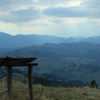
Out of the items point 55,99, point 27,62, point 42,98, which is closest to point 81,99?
point 55,99

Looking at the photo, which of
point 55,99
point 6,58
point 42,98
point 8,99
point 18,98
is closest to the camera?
point 6,58

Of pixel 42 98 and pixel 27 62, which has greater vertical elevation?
pixel 27 62

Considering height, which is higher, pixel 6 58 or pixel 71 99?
pixel 6 58

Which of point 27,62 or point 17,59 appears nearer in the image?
point 17,59

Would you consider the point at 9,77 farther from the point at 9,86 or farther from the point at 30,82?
the point at 30,82

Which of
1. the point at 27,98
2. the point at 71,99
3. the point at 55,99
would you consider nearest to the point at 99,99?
the point at 71,99

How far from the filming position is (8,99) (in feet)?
27.0

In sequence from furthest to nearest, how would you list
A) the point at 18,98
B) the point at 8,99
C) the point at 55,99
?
the point at 55,99 → the point at 18,98 → the point at 8,99

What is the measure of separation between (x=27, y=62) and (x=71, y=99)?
12.7 feet

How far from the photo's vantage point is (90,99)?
37.8 ft

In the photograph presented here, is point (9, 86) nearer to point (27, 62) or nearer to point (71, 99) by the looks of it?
point (27, 62)

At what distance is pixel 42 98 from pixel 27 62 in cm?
203

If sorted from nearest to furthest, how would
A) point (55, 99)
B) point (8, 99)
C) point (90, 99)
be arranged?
point (8, 99), point (55, 99), point (90, 99)

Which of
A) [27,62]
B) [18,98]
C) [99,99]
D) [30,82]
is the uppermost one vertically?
[27,62]
